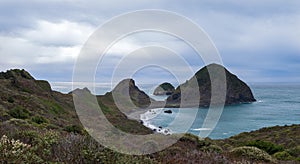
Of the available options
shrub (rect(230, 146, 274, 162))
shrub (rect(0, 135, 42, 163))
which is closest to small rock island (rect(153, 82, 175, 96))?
shrub (rect(230, 146, 274, 162))

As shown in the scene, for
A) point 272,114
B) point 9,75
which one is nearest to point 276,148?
point 9,75

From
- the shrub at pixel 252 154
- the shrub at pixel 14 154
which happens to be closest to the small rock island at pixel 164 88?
the shrub at pixel 252 154

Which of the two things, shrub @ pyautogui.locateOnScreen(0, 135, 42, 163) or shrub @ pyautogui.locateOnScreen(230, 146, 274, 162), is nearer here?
shrub @ pyautogui.locateOnScreen(0, 135, 42, 163)

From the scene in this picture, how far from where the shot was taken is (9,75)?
249ft

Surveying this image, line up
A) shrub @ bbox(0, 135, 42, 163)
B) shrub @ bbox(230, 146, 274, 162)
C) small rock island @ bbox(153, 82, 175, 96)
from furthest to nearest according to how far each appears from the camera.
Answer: small rock island @ bbox(153, 82, 175, 96)
shrub @ bbox(230, 146, 274, 162)
shrub @ bbox(0, 135, 42, 163)

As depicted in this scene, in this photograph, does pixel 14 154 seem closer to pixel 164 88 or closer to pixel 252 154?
pixel 252 154

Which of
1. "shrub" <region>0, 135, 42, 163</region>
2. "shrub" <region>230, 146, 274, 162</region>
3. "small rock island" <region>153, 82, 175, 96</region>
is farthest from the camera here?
"small rock island" <region>153, 82, 175, 96</region>

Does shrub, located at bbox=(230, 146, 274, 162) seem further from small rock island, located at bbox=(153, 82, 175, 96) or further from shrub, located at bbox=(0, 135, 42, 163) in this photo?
shrub, located at bbox=(0, 135, 42, 163)

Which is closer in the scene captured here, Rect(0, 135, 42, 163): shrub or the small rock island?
Rect(0, 135, 42, 163): shrub

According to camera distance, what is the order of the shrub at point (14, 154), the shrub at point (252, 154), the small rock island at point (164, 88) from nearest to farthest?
the shrub at point (14, 154) < the shrub at point (252, 154) < the small rock island at point (164, 88)

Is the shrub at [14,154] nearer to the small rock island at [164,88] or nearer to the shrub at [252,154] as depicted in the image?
the shrub at [252,154]

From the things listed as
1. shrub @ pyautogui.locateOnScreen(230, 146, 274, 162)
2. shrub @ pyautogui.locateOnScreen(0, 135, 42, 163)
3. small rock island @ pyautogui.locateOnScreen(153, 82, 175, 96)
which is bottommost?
shrub @ pyautogui.locateOnScreen(230, 146, 274, 162)

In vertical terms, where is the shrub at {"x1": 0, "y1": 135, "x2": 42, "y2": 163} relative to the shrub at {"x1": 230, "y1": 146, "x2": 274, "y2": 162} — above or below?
above

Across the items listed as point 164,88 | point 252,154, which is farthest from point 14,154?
point 164,88
